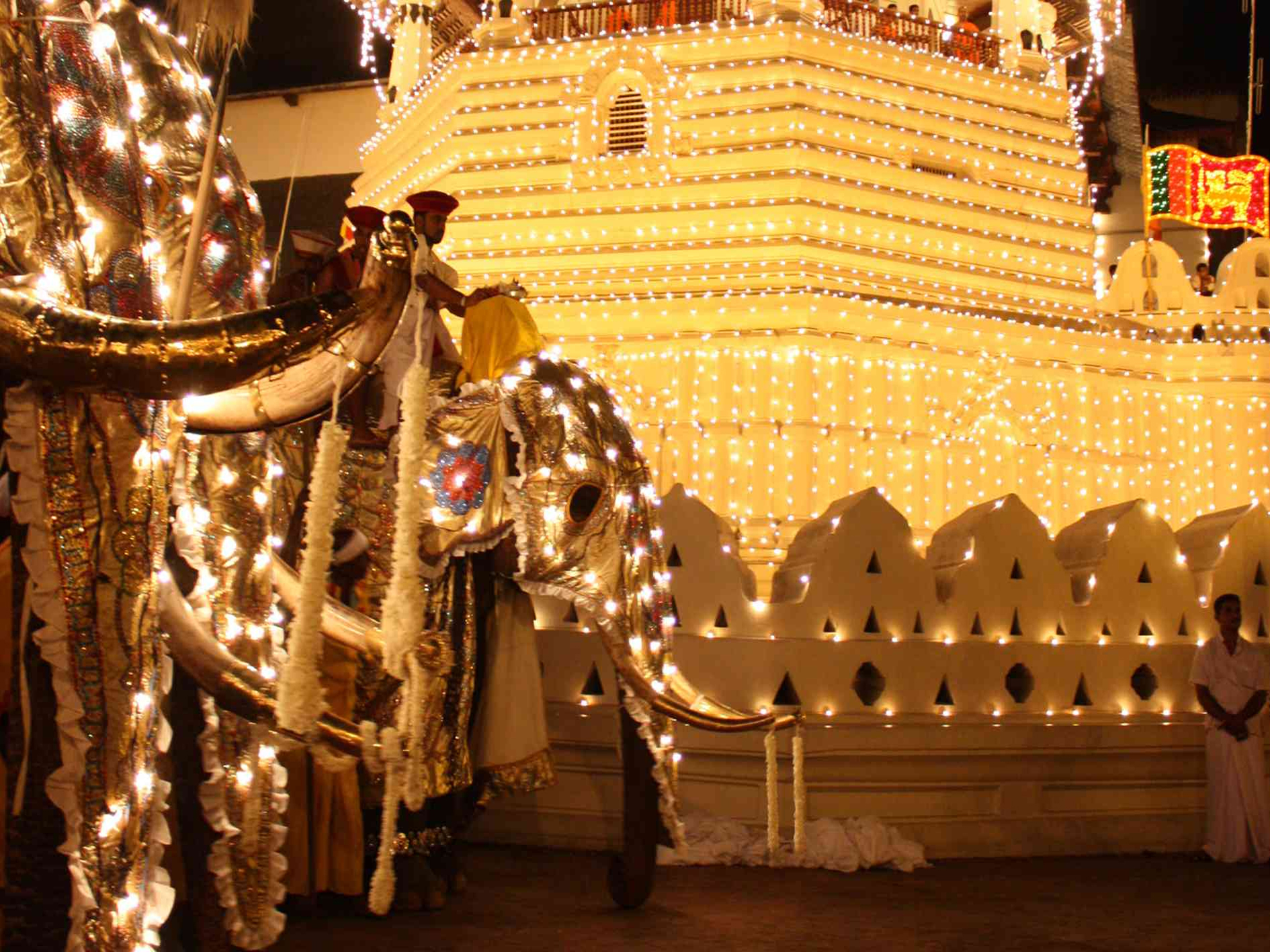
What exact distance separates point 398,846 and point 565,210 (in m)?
11.1

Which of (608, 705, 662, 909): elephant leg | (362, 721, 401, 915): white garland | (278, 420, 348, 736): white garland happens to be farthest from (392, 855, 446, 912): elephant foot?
(278, 420, 348, 736): white garland

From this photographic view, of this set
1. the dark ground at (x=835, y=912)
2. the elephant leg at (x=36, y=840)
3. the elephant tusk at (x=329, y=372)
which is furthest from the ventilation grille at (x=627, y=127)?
the elephant leg at (x=36, y=840)

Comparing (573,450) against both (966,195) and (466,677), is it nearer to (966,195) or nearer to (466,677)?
(466,677)

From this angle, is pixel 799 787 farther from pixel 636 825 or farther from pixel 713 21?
pixel 713 21

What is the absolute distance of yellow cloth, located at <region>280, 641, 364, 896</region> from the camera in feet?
20.1

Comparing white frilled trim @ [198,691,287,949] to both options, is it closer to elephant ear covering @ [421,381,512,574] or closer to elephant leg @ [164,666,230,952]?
elephant leg @ [164,666,230,952]

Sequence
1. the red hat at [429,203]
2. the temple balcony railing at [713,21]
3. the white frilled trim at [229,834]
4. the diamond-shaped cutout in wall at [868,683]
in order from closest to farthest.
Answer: the white frilled trim at [229,834]
the red hat at [429,203]
the diamond-shaped cutout in wall at [868,683]
the temple balcony railing at [713,21]

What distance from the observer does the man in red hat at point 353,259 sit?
19.9ft

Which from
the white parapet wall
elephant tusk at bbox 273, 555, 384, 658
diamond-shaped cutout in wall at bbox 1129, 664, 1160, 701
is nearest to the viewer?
elephant tusk at bbox 273, 555, 384, 658

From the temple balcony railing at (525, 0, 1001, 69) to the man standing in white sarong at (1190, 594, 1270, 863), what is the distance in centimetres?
999

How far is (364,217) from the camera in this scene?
621 centimetres

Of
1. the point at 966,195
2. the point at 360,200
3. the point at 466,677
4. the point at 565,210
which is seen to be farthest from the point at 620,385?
the point at 466,677

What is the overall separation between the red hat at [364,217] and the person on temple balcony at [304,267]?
0.17 meters

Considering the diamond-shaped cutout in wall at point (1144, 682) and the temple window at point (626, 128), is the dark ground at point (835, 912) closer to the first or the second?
the diamond-shaped cutout in wall at point (1144, 682)
